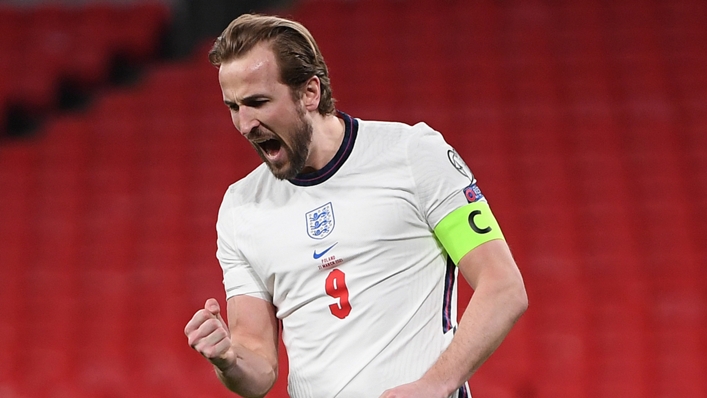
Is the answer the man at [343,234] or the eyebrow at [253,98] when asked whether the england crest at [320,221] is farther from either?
the eyebrow at [253,98]

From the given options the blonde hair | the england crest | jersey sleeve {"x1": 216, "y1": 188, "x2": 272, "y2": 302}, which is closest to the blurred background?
jersey sleeve {"x1": 216, "y1": 188, "x2": 272, "y2": 302}

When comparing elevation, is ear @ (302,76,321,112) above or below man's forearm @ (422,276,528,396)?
above

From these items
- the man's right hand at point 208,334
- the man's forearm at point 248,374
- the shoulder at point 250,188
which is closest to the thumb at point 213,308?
the man's right hand at point 208,334

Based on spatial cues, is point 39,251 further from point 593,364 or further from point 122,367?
point 593,364

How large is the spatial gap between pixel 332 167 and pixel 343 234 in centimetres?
15

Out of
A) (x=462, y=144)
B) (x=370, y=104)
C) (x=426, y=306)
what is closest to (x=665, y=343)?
(x=462, y=144)

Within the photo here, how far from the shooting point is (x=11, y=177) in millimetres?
5914

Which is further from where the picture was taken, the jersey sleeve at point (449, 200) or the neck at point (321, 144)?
the neck at point (321, 144)

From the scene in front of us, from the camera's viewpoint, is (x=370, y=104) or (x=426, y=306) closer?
(x=426, y=306)

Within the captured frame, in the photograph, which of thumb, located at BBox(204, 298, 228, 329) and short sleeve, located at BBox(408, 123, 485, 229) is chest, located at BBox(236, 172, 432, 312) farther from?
thumb, located at BBox(204, 298, 228, 329)

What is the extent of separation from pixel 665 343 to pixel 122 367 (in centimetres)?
264

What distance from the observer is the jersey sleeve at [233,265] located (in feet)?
6.53

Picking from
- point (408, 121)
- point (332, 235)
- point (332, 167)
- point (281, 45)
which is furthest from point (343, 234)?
point (408, 121)

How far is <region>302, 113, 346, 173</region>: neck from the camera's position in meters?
1.92
